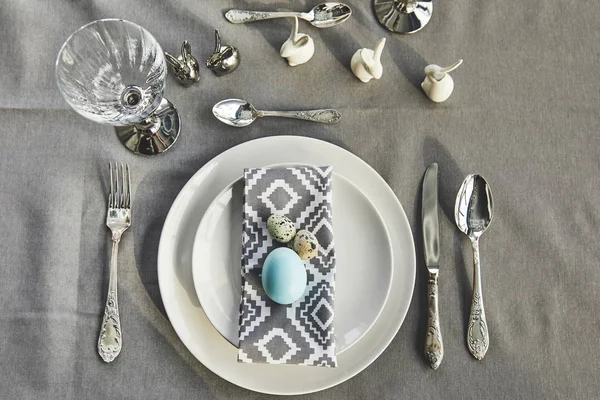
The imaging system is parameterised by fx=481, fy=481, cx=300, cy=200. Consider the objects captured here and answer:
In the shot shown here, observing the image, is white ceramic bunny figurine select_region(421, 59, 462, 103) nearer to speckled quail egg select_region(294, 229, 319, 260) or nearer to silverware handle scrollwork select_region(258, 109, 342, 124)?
silverware handle scrollwork select_region(258, 109, 342, 124)

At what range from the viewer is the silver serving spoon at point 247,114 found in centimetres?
70

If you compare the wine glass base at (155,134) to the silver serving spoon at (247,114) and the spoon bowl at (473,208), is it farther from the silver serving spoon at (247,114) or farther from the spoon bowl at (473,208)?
the spoon bowl at (473,208)

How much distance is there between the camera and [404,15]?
747mm

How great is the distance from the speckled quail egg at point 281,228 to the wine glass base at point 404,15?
0.36m

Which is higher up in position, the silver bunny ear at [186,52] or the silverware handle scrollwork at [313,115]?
the silver bunny ear at [186,52]

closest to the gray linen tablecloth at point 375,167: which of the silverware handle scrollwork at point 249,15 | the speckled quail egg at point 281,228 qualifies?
the silverware handle scrollwork at point 249,15

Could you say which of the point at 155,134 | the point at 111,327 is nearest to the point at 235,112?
the point at 155,134

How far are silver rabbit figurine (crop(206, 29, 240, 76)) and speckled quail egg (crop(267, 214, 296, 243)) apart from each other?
0.25 m

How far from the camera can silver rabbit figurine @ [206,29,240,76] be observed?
709 millimetres

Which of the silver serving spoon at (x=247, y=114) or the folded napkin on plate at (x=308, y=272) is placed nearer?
the folded napkin on plate at (x=308, y=272)

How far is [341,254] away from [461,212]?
183mm

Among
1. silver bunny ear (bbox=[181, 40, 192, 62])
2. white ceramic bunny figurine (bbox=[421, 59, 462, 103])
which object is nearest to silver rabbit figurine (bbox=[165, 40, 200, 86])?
silver bunny ear (bbox=[181, 40, 192, 62])

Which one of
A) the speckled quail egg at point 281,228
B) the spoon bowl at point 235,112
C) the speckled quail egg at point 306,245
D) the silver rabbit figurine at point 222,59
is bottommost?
the speckled quail egg at point 306,245

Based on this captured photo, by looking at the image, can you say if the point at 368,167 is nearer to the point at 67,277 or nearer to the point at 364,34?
the point at 364,34
